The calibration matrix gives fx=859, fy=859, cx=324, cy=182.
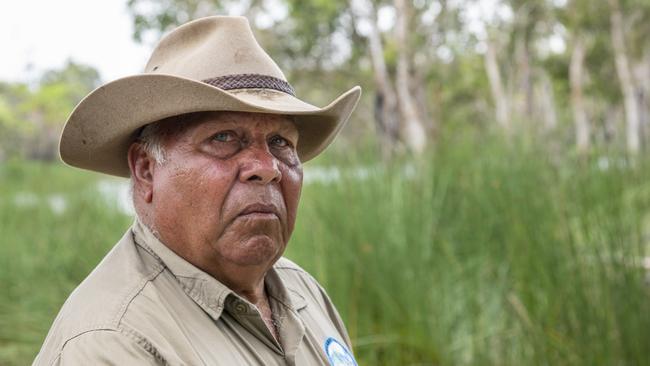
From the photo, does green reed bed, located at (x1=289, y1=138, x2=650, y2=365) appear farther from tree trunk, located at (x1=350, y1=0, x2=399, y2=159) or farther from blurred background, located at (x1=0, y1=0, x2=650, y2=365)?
tree trunk, located at (x1=350, y1=0, x2=399, y2=159)

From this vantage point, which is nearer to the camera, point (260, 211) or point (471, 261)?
point (260, 211)

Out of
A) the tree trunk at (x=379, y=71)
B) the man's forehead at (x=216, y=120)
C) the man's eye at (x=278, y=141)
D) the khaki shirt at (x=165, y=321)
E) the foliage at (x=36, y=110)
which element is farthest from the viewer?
the foliage at (x=36, y=110)

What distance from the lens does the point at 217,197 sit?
1783 millimetres

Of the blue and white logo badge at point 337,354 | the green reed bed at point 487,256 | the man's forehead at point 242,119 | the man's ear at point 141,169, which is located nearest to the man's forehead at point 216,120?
the man's forehead at point 242,119

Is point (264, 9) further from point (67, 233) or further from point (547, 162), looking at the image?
point (547, 162)

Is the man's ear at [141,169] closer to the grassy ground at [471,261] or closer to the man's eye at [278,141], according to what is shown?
the man's eye at [278,141]

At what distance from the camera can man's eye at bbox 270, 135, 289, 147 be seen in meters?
1.96

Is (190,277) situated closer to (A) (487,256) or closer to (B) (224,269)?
(B) (224,269)

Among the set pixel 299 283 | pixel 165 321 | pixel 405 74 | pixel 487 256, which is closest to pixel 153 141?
pixel 165 321

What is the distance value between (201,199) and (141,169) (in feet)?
0.66

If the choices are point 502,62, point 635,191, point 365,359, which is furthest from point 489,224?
point 502,62

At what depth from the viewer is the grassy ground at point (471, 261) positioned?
325cm

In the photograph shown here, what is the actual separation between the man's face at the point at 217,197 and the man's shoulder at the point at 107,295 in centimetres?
A: 10

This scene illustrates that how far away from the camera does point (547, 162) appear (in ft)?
13.0
